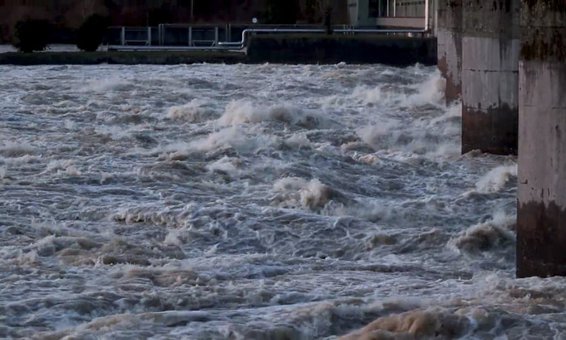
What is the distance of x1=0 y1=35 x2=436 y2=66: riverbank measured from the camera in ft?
133

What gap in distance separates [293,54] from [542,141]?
96.5 feet

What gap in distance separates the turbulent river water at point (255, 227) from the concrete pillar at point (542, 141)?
1.38 feet

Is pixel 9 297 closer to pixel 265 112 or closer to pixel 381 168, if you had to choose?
pixel 381 168

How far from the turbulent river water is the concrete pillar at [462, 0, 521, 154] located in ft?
1.90

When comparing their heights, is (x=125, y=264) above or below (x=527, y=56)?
below

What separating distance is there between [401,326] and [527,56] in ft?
11.9

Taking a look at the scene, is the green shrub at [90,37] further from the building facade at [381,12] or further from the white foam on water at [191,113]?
the white foam on water at [191,113]

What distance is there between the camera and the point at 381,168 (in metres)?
19.6

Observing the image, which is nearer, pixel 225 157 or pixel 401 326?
pixel 401 326

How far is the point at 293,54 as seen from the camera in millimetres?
41094

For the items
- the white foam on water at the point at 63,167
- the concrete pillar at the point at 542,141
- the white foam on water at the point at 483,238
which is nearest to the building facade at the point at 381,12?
the white foam on water at the point at 63,167

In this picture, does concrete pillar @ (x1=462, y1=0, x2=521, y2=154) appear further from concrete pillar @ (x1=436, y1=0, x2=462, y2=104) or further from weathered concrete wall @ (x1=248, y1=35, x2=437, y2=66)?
weathered concrete wall @ (x1=248, y1=35, x2=437, y2=66)

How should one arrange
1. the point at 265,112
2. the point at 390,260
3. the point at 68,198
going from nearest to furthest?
the point at 390,260 → the point at 68,198 → the point at 265,112

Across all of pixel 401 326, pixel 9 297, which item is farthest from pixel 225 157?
pixel 401 326
